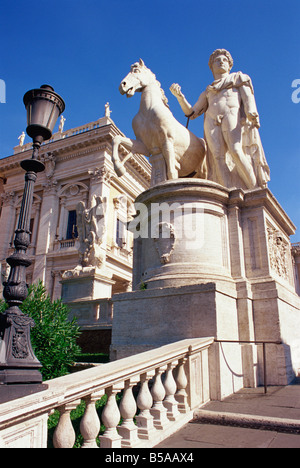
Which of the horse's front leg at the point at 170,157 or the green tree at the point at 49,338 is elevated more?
the horse's front leg at the point at 170,157

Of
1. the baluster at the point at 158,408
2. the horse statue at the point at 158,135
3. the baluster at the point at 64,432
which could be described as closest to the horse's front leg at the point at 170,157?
the horse statue at the point at 158,135

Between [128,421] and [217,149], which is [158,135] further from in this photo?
[128,421]

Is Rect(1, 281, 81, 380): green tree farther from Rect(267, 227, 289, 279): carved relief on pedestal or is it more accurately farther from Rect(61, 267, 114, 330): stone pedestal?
Rect(61, 267, 114, 330): stone pedestal

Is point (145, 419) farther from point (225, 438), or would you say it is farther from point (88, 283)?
point (88, 283)

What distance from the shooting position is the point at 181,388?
4.36m

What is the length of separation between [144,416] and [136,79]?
8.23m

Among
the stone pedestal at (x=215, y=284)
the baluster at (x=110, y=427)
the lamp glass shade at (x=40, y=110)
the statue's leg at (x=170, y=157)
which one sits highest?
the statue's leg at (x=170, y=157)

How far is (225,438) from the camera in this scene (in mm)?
3410

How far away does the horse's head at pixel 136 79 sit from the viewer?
9.08 m

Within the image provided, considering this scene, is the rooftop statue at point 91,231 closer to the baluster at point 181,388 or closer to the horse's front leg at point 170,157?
the horse's front leg at point 170,157

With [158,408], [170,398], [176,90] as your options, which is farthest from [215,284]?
[176,90]

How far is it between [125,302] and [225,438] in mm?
3663

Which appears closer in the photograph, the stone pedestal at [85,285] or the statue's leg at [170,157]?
the statue's leg at [170,157]
